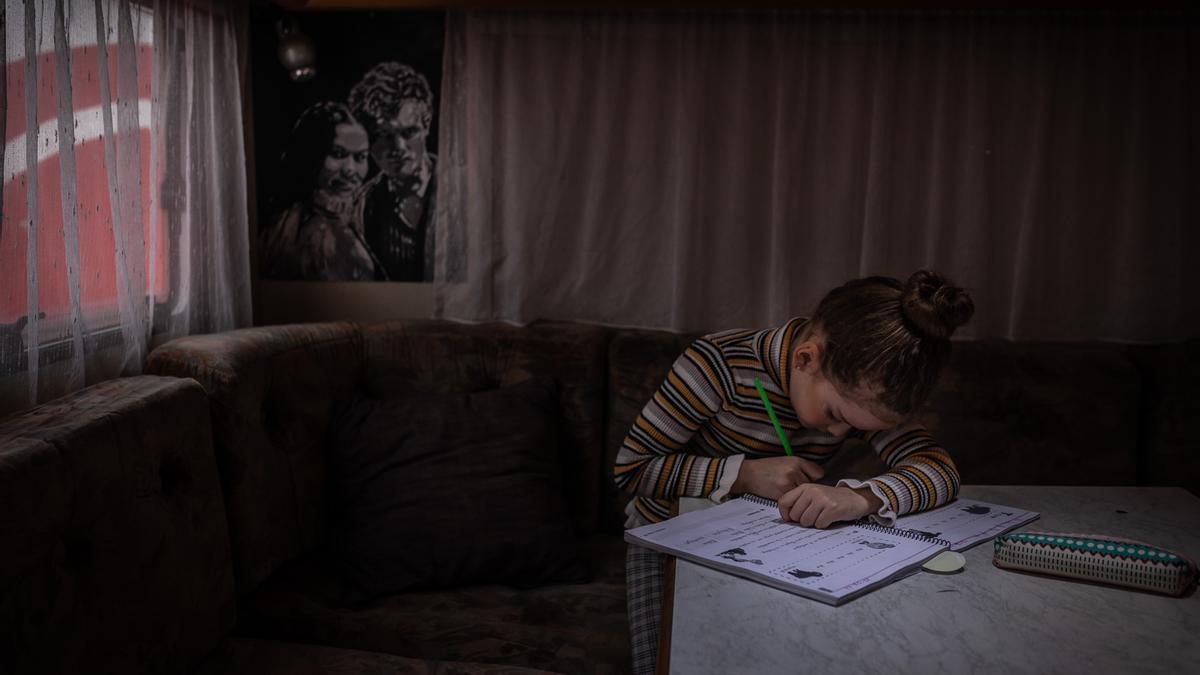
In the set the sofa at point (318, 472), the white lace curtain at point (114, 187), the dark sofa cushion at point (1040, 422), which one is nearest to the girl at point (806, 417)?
the sofa at point (318, 472)

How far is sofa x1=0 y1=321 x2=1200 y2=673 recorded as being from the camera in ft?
4.45

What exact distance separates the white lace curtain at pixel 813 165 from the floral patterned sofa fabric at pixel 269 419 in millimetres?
503

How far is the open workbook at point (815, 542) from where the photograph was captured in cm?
115

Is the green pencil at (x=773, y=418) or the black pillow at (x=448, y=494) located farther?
the black pillow at (x=448, y=494)

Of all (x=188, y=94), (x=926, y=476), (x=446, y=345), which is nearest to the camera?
(x=926, y=476)

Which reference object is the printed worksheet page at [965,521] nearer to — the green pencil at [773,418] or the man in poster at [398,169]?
the green pencil at [773,418]

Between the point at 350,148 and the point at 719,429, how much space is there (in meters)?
1.41

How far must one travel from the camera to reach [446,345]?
240 centimetres

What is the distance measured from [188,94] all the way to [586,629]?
1502 millimetres

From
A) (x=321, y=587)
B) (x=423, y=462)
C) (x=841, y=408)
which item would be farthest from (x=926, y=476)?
(x=321, y=587)

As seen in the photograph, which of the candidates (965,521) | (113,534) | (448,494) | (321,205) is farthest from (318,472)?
(965,521)

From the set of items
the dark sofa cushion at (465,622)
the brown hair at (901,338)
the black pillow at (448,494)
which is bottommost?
the dark sofa cushion at (465,622)

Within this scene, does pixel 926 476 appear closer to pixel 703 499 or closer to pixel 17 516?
pixel 703 499

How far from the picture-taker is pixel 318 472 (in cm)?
214
